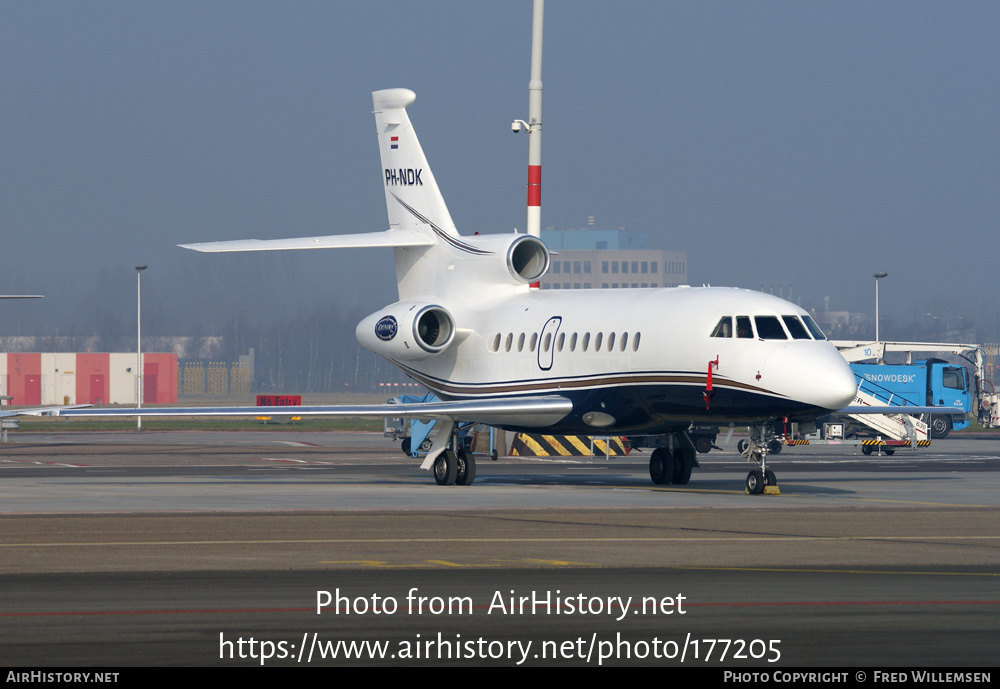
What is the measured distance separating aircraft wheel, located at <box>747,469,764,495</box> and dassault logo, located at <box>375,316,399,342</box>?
9.75 m

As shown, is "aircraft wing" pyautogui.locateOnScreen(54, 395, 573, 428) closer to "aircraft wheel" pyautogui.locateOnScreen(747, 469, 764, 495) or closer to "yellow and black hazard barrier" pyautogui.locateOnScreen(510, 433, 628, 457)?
"aircraft wheel" pyautogui.locateOnScreen(747, 469, 764, 495)

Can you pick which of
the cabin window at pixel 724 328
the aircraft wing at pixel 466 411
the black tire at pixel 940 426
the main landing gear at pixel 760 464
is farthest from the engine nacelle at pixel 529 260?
the black tire at pixel 940 426

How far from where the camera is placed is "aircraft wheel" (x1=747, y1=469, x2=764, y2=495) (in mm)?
25172

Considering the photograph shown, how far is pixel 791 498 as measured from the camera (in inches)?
965

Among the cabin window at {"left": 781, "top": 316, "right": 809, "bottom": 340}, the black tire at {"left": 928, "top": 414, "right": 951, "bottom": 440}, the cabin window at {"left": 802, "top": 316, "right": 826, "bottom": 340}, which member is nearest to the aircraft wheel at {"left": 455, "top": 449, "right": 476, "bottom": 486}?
the cabin window at {"left": 781, "top": 316, "right": 809, "bottom": 340}

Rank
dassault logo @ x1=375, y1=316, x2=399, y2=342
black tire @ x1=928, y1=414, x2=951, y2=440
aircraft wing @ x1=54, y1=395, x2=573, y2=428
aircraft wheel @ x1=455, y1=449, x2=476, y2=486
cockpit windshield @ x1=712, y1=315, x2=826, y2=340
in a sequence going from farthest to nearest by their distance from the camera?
black tire @ x1=928, y1=414, x2=951, y2=440, dassault logo @ x1=375, y1=316, x2=399, y2=342, aircraft wheel @ x1=455, y1=449, x2=476, y2=486, aircraft wing @ x1=54, y1=395, x2=573, y2=428, cockpit windshield @ x1=712, y1=315, x2=826, y2=340

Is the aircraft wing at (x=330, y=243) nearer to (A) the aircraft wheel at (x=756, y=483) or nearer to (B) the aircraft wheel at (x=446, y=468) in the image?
(B) the aircraft wheel at (x=446, y=468)

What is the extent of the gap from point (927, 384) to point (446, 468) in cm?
3912

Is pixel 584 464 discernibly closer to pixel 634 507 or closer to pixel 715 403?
pixel 715 403

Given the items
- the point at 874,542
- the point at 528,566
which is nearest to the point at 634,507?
the point at 874,542

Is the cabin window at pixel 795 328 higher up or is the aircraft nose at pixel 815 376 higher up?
the cabin window at pixel 795 328

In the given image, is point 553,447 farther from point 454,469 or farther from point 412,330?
point 454,469

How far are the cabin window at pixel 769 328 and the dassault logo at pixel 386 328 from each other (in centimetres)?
941

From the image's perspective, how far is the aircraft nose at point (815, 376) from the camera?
2391 centimetres
